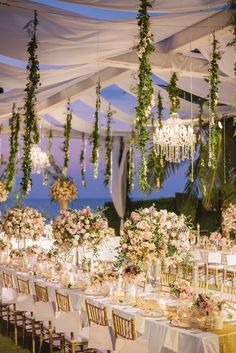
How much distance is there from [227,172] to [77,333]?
9.06 m

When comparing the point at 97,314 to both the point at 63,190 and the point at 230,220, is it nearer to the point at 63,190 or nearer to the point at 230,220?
the point at 230,220

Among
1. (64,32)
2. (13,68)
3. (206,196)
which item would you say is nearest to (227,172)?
(206,196)

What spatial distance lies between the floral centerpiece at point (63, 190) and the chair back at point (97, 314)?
9.17 m

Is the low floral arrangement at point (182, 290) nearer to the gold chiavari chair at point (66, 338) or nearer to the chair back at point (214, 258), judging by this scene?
the gold chiavari chair at point (66, 338)

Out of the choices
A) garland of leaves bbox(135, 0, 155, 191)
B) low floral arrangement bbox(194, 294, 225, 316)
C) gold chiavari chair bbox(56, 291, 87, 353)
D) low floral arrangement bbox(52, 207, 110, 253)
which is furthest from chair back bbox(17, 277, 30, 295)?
low floral arrangement bbox(194, 294, 225, 316)

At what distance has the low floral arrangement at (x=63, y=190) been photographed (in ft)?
48.6

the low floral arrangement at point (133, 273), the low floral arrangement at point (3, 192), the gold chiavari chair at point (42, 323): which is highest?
the low floral arrangement at point (3, 192)

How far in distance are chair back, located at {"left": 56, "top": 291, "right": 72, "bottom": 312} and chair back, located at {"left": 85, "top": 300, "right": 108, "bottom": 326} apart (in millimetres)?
389

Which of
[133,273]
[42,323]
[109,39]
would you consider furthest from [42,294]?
[109,39]

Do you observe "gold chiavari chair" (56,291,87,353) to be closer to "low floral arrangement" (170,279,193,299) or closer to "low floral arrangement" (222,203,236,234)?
"low floral arrangement" (170,279,193,299)

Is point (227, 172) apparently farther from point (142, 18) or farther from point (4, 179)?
point (142, 18)

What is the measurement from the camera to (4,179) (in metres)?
15.9

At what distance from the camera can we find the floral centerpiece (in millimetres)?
14805

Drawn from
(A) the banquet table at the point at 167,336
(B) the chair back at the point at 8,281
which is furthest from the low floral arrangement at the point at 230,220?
(A) the banquet table at the point at 167,336
